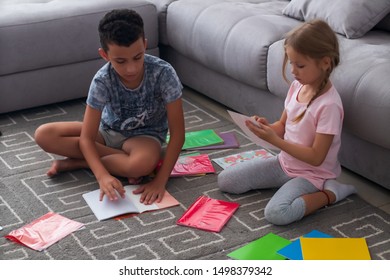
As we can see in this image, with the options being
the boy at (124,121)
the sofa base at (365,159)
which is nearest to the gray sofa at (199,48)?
the sofa base at (365,159)

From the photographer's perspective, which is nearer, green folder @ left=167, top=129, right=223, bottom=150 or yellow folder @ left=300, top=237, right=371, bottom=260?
yellow folder @ left=300, top=237, right=371, bottom=260

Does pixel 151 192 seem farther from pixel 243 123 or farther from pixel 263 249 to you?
pixel 263 249

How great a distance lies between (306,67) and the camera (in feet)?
7.64

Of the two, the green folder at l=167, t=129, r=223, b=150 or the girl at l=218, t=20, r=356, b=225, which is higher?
the girl at l=218, t=20, r=356, b=225

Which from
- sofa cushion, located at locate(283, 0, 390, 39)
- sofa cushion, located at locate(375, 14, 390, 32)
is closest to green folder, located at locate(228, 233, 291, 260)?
sofa cushion, located at locate(283, 0, 390, 39)

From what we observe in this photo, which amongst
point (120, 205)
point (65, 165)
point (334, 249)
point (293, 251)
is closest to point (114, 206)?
point (120, 205)

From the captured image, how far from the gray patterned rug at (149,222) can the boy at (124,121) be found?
0.10 meters

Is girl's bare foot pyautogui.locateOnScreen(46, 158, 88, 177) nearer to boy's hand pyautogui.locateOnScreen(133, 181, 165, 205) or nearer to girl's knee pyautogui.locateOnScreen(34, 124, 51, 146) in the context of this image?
girl's knee pyautogui.locateOnScreen(34, 124, 51, 146)

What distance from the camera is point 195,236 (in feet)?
7.45

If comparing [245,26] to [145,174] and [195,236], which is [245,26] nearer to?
[145,174]

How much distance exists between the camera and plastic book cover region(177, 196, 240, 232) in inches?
91.5

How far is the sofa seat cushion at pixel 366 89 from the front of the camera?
2350 millimetres

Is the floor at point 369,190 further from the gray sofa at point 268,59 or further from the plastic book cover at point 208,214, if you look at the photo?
the plastic book cover at point 208,214

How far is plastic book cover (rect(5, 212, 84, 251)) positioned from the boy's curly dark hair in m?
0.61
